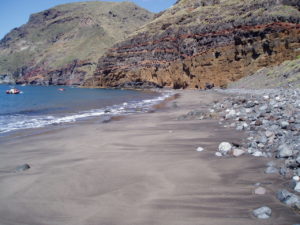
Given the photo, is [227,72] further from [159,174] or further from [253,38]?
[159,174]

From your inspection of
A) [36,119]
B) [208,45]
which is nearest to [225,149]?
[36,119]

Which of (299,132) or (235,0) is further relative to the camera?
(235,0)

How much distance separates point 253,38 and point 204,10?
934 inches

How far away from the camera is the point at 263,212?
3.71m

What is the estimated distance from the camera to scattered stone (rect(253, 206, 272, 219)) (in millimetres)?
3665

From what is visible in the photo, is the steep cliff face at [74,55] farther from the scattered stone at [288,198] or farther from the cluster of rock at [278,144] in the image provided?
the scattered stone at [288,198]

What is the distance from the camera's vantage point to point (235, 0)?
58.8m

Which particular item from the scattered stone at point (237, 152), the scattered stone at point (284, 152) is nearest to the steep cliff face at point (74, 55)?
the scattered stone at point (237, 152)

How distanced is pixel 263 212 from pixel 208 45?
2269 inches

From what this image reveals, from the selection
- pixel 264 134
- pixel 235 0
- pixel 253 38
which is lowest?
pixel 264 134

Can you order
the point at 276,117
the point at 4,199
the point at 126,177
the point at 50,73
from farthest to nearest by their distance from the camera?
the point at 50,73 → the point at 276,117 → the point at 126,177 → the point at 4,199

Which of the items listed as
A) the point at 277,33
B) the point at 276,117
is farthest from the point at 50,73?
the point at 276,117

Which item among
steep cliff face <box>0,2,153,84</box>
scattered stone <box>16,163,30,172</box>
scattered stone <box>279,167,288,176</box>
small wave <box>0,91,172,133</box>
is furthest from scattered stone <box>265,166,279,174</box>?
steep cliff face <box>0,2,153,84</box>

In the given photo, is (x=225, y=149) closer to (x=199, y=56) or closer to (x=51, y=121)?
(x=51, y=121)
